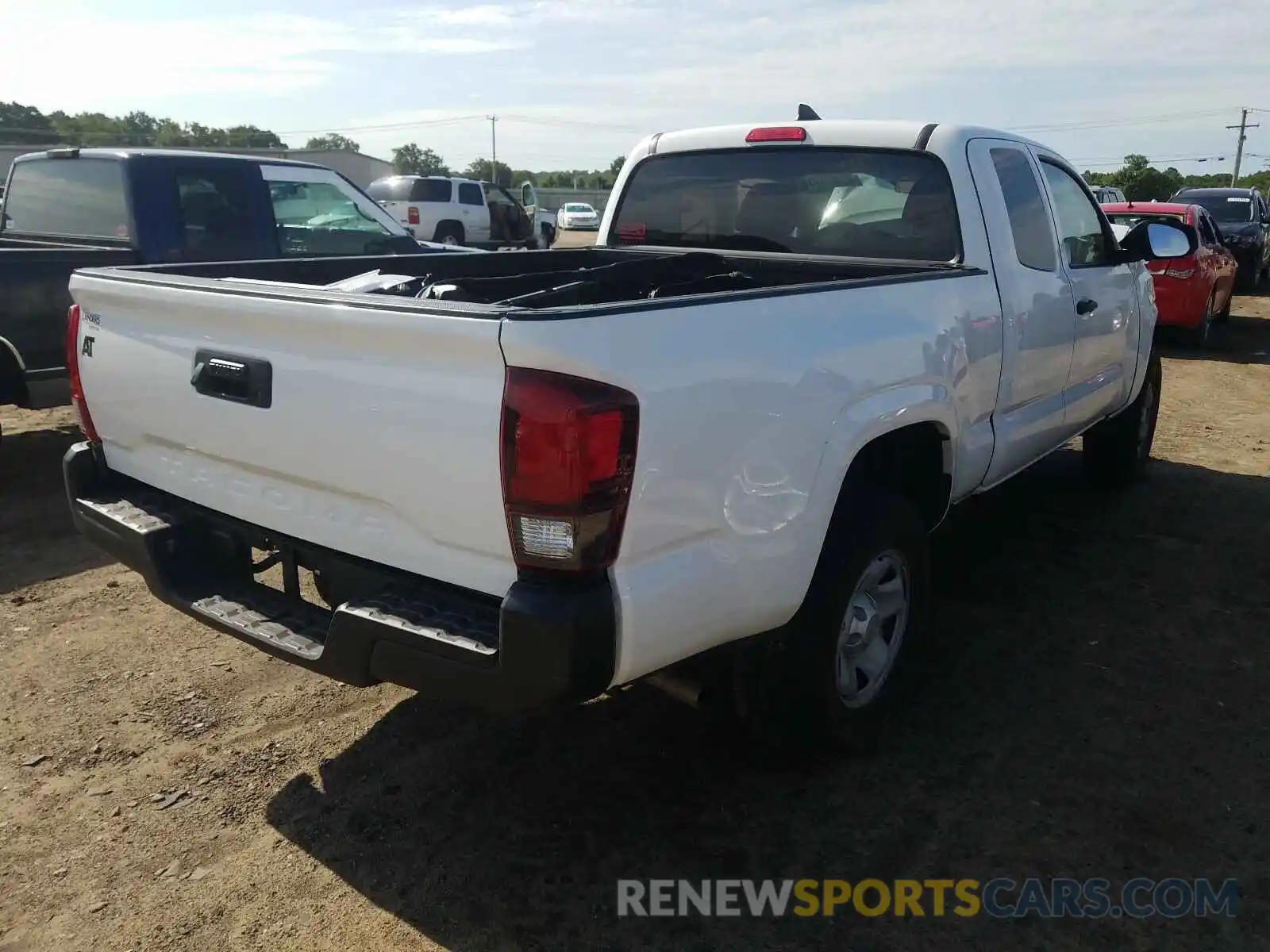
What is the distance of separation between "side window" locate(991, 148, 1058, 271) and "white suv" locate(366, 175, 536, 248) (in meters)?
18.3

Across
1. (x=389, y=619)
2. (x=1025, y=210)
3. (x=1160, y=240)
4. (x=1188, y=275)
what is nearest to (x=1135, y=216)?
(x=1188, y=275)

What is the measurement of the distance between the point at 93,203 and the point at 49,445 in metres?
1.71

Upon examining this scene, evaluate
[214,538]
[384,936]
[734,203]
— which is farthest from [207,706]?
[734,203]

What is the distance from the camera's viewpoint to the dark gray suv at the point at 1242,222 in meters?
16.8

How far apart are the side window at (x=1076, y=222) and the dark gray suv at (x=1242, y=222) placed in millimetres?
13559

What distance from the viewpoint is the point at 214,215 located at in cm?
674

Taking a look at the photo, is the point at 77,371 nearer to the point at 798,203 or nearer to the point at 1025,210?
the point at 798,203

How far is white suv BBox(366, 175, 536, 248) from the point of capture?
2214cm

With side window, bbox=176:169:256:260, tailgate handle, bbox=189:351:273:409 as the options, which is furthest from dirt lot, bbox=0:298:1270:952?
side window, bbox=176:169:256:260

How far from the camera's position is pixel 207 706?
3.55 m

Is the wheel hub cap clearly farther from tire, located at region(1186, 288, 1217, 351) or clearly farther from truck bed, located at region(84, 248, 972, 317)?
tire, located at region(1186, 288, 1217, 351)

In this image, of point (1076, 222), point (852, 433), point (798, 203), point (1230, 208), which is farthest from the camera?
point (1230, 208)

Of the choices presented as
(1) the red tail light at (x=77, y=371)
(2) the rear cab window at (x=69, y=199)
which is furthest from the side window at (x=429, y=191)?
(1) the red tail light at (x=77, y=371)

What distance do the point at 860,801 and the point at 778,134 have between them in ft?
9.11
